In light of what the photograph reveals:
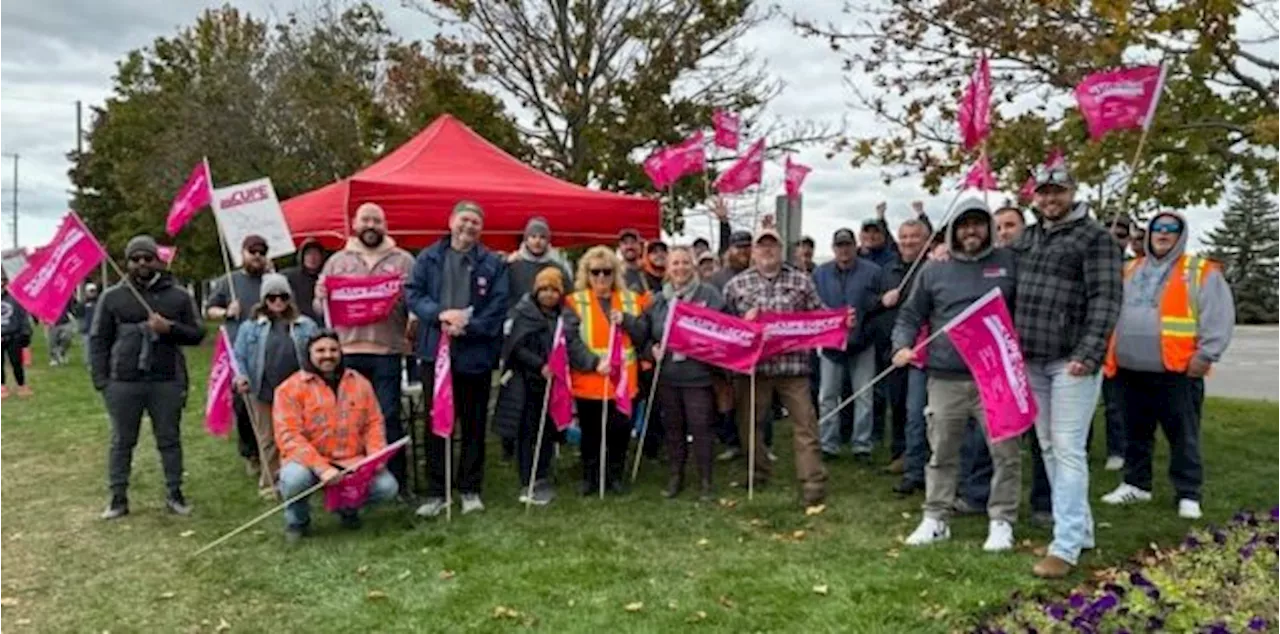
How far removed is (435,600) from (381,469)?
1.60 meters

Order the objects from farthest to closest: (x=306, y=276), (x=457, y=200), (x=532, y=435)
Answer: (x=457, y=200), (x=306, y=276), (x=532, y=435)

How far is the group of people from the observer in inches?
225

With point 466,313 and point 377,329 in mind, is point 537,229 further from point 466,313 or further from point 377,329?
point 377,329

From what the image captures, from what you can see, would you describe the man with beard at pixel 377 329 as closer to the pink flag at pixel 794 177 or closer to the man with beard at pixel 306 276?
the man with beard at pixel 306 276

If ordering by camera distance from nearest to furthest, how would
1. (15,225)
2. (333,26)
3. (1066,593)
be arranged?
(1066,593) < (333,26) < (15,225)

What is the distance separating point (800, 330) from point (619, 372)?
128 cm

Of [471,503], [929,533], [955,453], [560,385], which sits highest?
[560,385]

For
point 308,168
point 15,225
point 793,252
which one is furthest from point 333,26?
point 15,225

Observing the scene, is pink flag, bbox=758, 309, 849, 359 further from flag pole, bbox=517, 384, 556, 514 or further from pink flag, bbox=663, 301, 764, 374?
flag pole, bbox=517, 384, 556, 514

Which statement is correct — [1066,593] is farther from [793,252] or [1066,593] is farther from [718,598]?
[793,252]

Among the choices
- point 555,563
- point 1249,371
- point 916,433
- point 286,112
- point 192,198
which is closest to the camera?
point 555,563

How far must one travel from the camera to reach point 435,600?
215 inches

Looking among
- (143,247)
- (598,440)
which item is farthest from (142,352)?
(598,440)

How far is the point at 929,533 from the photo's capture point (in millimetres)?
6148
